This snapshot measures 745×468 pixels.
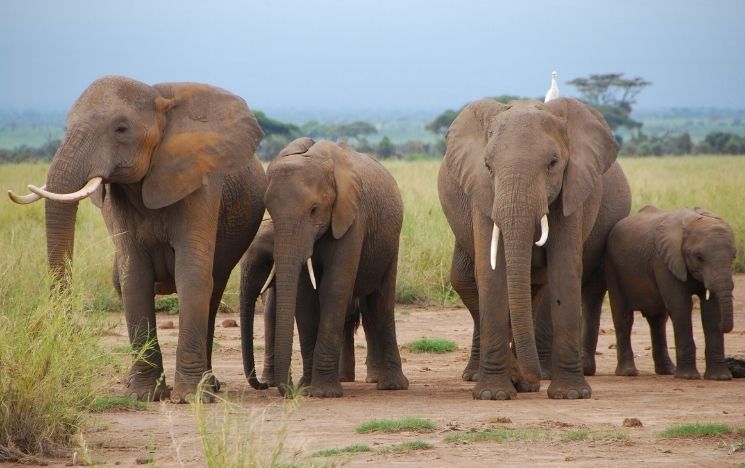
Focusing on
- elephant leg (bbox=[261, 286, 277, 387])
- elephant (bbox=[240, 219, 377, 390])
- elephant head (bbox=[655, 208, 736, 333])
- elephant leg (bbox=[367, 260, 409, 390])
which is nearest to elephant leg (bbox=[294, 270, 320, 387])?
elephant (bbox=[240, 219, 377, 390])

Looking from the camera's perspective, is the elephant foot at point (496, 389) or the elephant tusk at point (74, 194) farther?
the elephant foot at point (496, 389)

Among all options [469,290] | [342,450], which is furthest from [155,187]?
[469,290]

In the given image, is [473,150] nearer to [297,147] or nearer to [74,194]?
[297,147]

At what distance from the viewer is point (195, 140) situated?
9602 millimetres

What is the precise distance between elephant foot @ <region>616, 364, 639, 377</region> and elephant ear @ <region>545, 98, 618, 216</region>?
1900mm

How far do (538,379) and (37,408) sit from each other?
3839 millimetres

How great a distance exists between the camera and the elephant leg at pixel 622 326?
37.0ft

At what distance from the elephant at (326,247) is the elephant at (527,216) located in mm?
799

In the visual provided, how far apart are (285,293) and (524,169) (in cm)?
A: 180

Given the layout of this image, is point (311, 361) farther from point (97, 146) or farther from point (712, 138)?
point (712, 138)

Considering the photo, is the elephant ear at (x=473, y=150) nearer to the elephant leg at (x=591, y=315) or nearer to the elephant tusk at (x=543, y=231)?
the elephant tusk at (x=543, y=231)

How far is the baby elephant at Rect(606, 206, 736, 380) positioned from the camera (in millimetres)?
10844

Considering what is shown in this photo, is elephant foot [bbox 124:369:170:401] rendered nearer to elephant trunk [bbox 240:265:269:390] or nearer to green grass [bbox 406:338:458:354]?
elephant trunk [bbox 240:265:269:390]

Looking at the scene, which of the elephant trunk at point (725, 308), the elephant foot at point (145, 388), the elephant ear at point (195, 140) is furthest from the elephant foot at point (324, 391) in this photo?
the elephant trunk at point (725, 308)
